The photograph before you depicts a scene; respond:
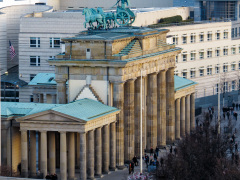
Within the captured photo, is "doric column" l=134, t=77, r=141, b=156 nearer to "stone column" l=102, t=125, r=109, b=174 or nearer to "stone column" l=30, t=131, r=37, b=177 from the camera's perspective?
"stone column" l=102, t=125, r=109, b=174

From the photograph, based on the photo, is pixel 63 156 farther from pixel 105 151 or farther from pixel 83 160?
pixel 105 151

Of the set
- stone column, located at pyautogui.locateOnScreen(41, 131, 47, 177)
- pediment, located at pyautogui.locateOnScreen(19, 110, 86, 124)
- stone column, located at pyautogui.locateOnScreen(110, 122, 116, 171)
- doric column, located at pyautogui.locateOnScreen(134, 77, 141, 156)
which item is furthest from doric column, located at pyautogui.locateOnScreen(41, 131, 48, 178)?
doric column, located at pyautogui.locateOnScreen(134, 77, 141, 156)

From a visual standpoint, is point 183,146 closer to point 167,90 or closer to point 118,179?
point 118,179

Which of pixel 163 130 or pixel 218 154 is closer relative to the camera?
pixel 218 154

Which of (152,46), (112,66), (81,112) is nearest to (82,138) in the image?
(81,112)

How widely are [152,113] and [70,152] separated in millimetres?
25945

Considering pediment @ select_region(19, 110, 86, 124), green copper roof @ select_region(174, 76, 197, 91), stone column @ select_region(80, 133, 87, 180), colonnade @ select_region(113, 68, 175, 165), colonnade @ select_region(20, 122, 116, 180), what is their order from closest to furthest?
pediment @ select_region(19, 110, 86, 124) < stone column @ select_region(80, 133, 87, 180) < colonnade @ select_region(20, 122, 116, 180) < colonnade @ select_region(113, 68, 175, 165) < green copper roof @ select_region(174, 76, 197, 91)

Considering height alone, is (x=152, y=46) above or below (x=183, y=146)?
above

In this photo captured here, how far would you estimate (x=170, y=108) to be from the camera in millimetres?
180375

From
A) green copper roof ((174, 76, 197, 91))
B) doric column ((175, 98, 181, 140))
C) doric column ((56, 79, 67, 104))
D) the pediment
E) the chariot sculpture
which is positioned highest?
the chariot sculpture

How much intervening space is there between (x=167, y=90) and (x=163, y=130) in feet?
20.8

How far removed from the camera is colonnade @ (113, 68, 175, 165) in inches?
6230

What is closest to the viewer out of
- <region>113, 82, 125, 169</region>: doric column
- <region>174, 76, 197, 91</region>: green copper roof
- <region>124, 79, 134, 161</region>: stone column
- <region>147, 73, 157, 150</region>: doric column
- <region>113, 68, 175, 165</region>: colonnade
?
<region>113, 82, 125, 169</region>: doric column

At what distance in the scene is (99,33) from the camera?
541 feet
